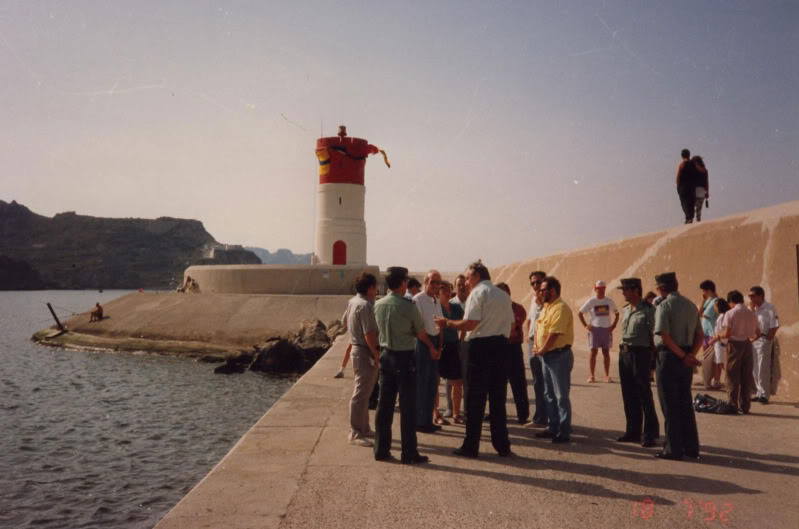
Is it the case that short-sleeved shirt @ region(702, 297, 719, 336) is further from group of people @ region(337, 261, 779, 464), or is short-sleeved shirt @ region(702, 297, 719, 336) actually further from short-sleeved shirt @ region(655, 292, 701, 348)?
short-sleeved shirt @ region(655, 292, 701, 348)

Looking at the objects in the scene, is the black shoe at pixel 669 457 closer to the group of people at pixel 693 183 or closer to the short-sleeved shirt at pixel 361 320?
the short-sleeved shirt at pixel 361 320

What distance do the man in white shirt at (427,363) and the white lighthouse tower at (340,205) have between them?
89.2 feet

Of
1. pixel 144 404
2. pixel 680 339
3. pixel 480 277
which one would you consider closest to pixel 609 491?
pixel 680 339

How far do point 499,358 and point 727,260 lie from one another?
5991mm

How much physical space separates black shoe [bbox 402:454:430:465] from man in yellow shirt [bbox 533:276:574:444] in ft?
5.26

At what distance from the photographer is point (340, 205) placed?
3416 centimetres

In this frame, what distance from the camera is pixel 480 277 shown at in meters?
5.84

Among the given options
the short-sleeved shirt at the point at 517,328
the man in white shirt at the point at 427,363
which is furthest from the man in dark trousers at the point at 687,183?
the man in white shirt at the point at 427,363

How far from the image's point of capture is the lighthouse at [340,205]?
111ft

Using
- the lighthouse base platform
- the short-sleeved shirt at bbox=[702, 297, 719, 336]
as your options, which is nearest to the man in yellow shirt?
the short-sleeved shirt at bbox=[702, 297, 719, 336]

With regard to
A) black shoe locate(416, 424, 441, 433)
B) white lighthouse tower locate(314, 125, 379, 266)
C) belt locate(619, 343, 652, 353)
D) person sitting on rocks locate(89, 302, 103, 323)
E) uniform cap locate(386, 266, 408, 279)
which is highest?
white lighthouse tower locate(314, 125, 379, 266)

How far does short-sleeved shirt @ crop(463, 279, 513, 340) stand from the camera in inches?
219

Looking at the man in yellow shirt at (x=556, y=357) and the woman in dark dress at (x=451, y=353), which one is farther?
the woman in dark dress at (x=451, y=353)

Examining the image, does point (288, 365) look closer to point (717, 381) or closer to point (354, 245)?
point (354, 245)
